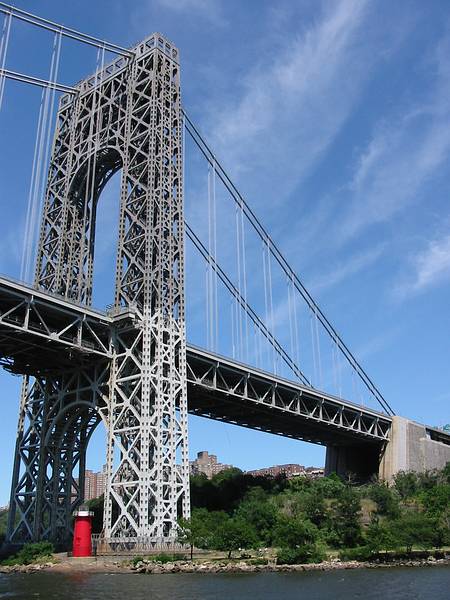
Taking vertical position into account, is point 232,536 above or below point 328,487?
below

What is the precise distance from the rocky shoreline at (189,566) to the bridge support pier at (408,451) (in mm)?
37264

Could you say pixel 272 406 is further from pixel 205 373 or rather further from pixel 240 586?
pixel 240 586

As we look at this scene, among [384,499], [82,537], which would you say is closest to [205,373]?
[82,537]

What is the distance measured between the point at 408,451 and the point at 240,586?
176 ft

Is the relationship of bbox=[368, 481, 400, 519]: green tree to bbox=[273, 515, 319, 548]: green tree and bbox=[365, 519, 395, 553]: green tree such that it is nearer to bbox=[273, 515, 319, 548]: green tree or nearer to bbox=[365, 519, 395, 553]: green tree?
bbox=[365, 519, 395, 553]: green tree

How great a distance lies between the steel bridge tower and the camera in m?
47.8

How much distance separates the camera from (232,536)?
4550 cm

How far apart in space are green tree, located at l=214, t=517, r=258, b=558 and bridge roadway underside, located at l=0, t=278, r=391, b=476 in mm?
13461

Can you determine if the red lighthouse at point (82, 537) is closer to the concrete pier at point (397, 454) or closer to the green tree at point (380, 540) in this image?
the green tree at point (380, 540)

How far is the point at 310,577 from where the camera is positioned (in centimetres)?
3594

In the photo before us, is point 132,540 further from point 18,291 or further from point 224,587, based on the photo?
point 18,291

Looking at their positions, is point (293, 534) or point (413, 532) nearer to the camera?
point (293, 534)

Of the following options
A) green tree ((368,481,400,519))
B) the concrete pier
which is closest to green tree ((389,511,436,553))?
green tree ((368,481,400,519))

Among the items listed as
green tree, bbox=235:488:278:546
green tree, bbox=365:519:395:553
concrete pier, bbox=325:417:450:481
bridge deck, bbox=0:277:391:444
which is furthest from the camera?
concrete pier, bbox=325:417:450:481
